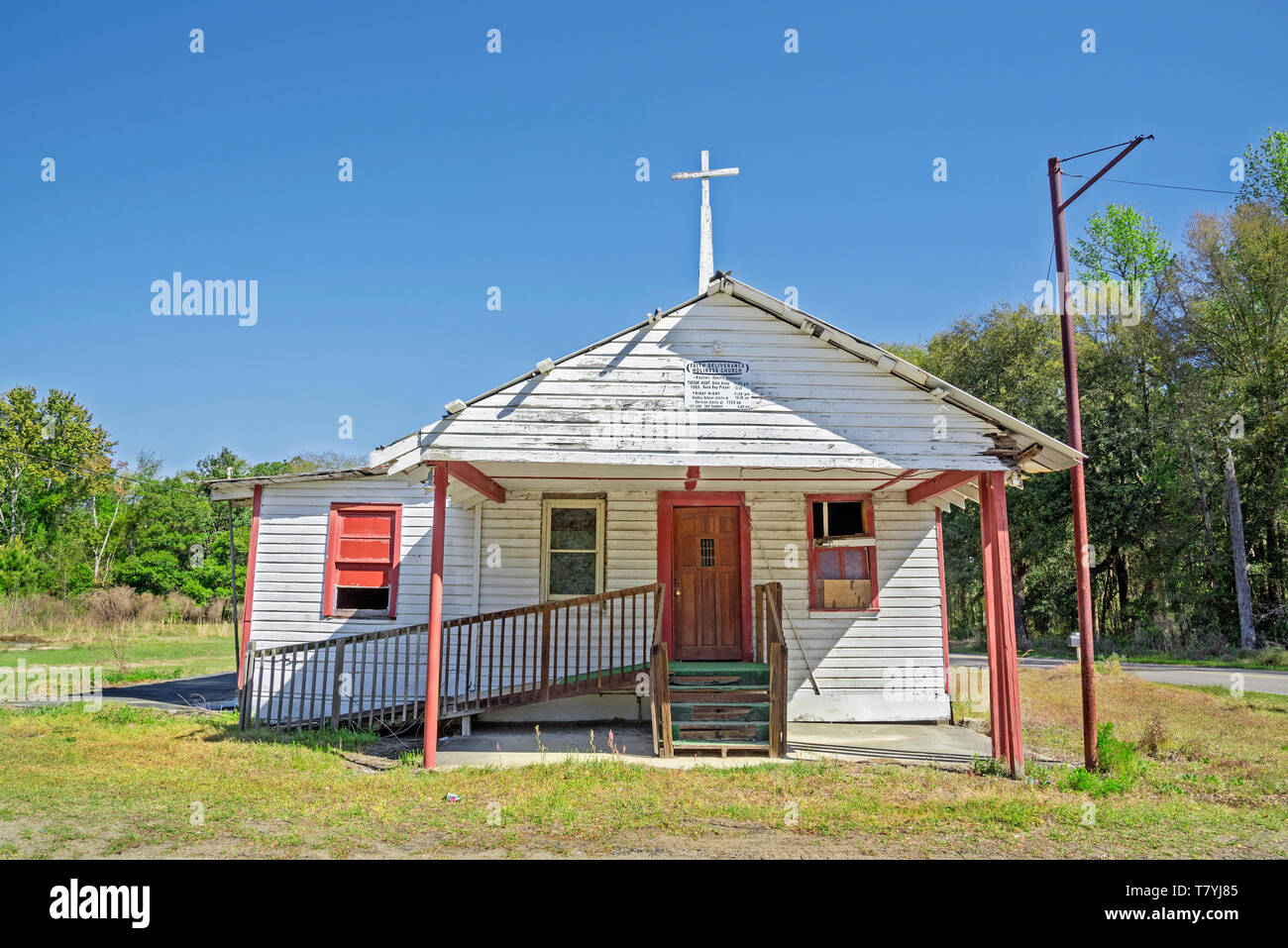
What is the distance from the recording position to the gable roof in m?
9.06

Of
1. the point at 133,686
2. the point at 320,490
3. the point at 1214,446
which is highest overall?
the point at 1214,446

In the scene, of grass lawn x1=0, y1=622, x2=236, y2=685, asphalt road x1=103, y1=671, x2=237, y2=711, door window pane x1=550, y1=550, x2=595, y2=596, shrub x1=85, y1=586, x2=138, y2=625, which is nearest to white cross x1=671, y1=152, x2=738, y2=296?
door window pane x1=550, y1=550, x2=595, y2=596

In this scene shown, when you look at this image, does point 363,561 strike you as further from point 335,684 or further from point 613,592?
point 613,592

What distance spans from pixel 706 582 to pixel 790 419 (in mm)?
3832

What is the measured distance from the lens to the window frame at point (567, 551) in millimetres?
12203

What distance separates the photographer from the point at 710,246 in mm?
12352

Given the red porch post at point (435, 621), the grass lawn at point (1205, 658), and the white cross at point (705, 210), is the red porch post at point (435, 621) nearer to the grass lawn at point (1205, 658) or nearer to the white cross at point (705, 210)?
the white cross at point (705, 210)

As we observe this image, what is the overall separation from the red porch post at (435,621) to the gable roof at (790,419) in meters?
0.44

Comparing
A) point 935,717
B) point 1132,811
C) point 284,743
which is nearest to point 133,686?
point 284,743

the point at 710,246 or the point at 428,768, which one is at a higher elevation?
the point at 710,246

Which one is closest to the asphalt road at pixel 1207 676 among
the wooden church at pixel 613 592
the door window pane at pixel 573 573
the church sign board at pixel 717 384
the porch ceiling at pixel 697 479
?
the wooden church at pixel 613 592
